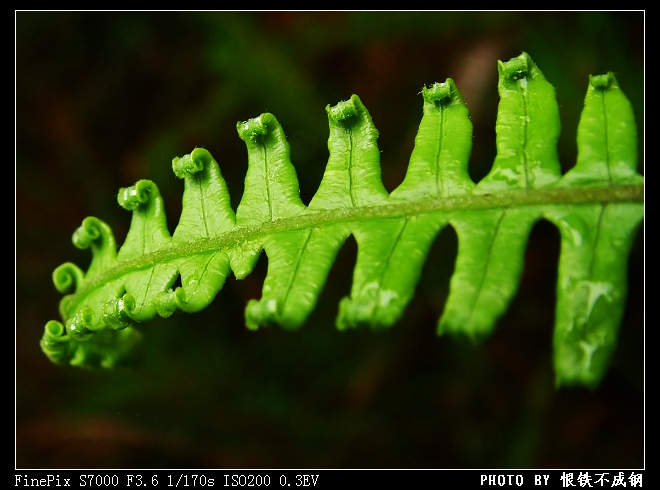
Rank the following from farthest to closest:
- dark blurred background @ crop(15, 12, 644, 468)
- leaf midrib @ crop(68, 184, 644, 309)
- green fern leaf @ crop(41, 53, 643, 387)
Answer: dark blurred background @ crop(15, 12, 644, 468), leaf midrib @ crop(68, 184, 644, 309), green fern leaf @ crop(41, 53, 643, 387)

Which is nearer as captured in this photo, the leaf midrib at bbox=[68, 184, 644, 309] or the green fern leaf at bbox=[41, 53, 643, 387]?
the green fern leaf at bbox=[41, 53, 643, 387]

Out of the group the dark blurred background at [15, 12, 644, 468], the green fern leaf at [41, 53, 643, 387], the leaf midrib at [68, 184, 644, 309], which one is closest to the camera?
the green fern leaf at [41, 53, 643, 387]

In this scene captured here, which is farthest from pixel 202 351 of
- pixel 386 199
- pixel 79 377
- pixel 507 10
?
pixel 507 10

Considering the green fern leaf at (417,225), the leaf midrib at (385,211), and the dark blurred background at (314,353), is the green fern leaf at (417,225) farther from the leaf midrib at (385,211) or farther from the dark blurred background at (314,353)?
the dark blurred background at (314,353)

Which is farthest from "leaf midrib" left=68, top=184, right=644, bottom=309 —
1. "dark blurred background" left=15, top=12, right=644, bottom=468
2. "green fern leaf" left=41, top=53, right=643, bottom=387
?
"dark blurred background" left=15, top=12, right=644, bottom=468

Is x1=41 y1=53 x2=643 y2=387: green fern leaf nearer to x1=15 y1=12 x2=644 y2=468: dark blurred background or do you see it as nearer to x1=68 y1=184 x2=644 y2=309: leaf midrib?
x1=68 y1=184 x2=644 y2=309: leaf midrib

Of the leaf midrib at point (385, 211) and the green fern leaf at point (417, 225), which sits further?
the leaf midrib at point (385, 211)

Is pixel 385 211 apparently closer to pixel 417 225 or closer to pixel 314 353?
pixel 417 225

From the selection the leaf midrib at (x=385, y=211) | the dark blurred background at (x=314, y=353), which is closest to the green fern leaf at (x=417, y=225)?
the leaf midrib at (x=385, y=211)
